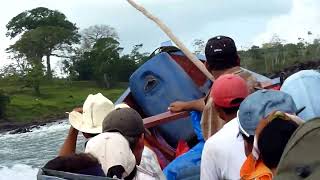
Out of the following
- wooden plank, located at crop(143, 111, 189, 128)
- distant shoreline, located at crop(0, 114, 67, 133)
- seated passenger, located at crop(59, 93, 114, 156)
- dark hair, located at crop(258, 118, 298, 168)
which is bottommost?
distant shoreline, located at crop(0, 114, 67, 133)

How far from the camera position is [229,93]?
252cm

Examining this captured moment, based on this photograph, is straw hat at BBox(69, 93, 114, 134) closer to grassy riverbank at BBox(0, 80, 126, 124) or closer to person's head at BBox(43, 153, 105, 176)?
person's head at BBox(43, 153, 105, 176)

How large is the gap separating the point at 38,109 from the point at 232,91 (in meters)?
57.8

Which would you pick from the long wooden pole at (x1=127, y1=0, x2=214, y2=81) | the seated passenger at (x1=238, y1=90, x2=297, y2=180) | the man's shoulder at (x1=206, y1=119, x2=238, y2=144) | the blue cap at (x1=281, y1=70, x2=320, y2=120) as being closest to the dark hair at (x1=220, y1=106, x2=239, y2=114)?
the man's shoulder at (x1=206, y1=119, x2=238, y2=144)

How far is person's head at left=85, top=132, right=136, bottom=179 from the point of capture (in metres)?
2.19

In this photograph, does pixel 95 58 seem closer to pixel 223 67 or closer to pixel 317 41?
pixel 317 41

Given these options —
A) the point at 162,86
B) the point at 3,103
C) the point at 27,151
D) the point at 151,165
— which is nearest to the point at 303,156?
the point at 151,165

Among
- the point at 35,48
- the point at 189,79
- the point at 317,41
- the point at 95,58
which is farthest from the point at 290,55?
the point at 189,79

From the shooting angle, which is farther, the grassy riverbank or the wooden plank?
the grassy riverbank

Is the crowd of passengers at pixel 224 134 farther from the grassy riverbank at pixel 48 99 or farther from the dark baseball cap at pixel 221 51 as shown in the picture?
the grassy riverbank at pixel 48 99

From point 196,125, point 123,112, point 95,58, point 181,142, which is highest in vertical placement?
point 123,112

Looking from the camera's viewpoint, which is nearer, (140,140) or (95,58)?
(140,140)

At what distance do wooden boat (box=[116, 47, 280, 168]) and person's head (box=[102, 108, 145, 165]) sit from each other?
1029 mm

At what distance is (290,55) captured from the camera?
42.1m
